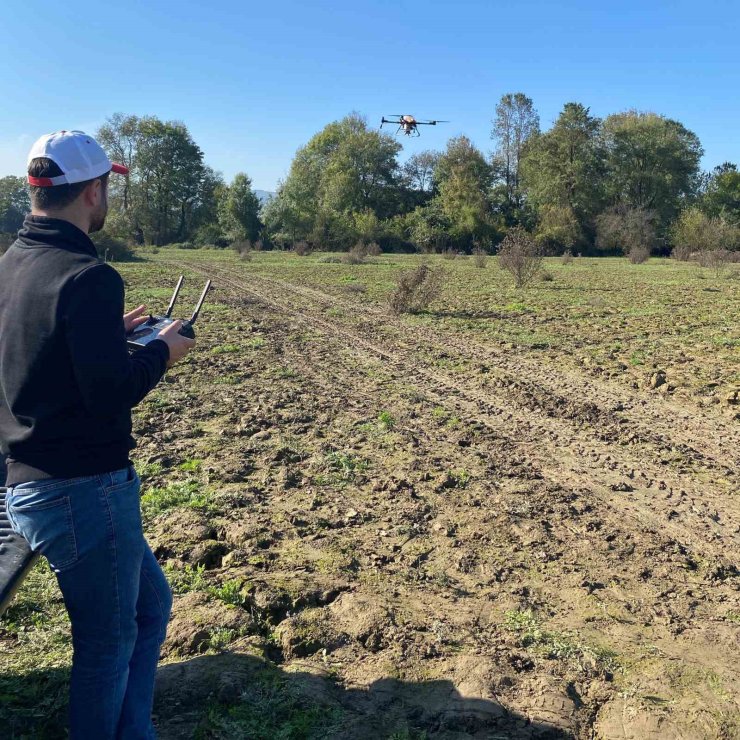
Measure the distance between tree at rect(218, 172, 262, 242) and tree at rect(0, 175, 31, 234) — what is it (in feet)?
53.3

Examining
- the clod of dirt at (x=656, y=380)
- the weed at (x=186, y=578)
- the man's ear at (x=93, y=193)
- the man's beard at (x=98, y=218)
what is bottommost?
the weed at (x=186, y=578)

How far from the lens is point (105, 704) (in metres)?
2.14

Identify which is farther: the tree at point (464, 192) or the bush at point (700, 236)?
the tree at point (464, 192)

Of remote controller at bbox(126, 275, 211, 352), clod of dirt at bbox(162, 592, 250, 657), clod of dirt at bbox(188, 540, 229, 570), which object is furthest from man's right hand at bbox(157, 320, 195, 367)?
clod of dirt at bbox(188, 540, 229, 570)

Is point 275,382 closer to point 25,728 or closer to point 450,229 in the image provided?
point 25,728

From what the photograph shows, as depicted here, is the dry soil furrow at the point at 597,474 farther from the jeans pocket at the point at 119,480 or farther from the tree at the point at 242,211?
the tree at the point at 242,211

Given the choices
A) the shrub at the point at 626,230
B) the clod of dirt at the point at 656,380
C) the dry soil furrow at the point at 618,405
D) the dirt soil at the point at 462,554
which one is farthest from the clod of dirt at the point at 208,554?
the shrub at the point at 626,230

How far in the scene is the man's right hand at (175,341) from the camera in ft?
7.58

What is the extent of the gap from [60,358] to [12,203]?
47.7m

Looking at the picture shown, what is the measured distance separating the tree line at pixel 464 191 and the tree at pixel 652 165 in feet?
0.28

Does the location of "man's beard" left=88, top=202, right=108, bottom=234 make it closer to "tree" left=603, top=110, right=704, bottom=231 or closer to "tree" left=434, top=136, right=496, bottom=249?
"tree" left=434, top=136, right=496, bottom=249

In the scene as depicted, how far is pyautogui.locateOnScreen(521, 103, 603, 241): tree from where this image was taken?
175 ft

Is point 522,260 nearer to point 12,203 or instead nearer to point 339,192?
point 12,203

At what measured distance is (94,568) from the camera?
2.04 metres
